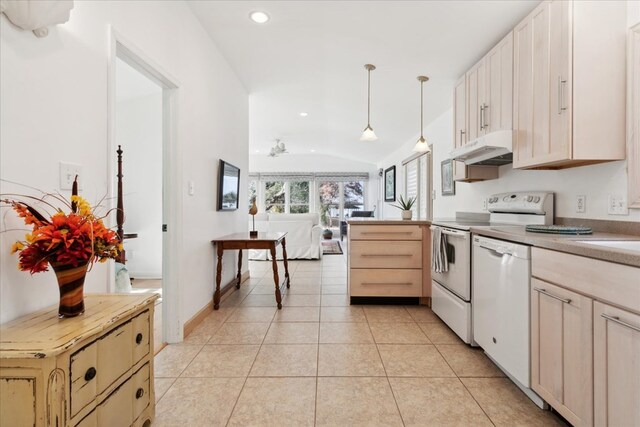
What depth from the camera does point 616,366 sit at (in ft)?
3.67

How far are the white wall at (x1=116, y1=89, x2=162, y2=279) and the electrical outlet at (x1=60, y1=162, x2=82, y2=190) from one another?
3148 millimetres

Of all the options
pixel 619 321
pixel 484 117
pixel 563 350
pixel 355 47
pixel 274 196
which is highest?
pixel 355 47

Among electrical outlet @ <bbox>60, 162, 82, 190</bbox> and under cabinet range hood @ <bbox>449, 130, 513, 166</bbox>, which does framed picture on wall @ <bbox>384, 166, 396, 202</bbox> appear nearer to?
under cabinet range hood @ <bbox>449, 130, 513, 166</bbox>

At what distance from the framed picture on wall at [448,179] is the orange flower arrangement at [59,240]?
12.1 ft

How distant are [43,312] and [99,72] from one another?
1.11m

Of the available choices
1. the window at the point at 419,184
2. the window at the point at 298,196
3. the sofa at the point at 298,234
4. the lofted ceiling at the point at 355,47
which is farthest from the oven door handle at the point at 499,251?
the window at the point at 298,196

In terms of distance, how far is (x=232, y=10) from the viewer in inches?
95.9

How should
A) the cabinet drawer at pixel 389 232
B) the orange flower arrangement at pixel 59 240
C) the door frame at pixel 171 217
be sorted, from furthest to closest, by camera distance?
the cabinet drawer at pixel 389 232, the door frame at pixel 171 217, the orange flower arrangement at pixel 59 240

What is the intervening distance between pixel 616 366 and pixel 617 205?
102cm

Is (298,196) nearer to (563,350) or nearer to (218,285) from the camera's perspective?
(218,285)

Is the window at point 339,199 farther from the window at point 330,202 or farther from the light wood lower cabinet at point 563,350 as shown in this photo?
the light wood lower cabinet at point 563,350

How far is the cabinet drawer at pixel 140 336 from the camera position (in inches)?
49.3

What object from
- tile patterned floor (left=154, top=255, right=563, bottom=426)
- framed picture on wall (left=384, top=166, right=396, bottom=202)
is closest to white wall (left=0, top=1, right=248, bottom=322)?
tile patterned floor (left=154, top=255, right=563, bottom=426)

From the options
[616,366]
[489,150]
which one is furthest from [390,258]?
[616,366]
